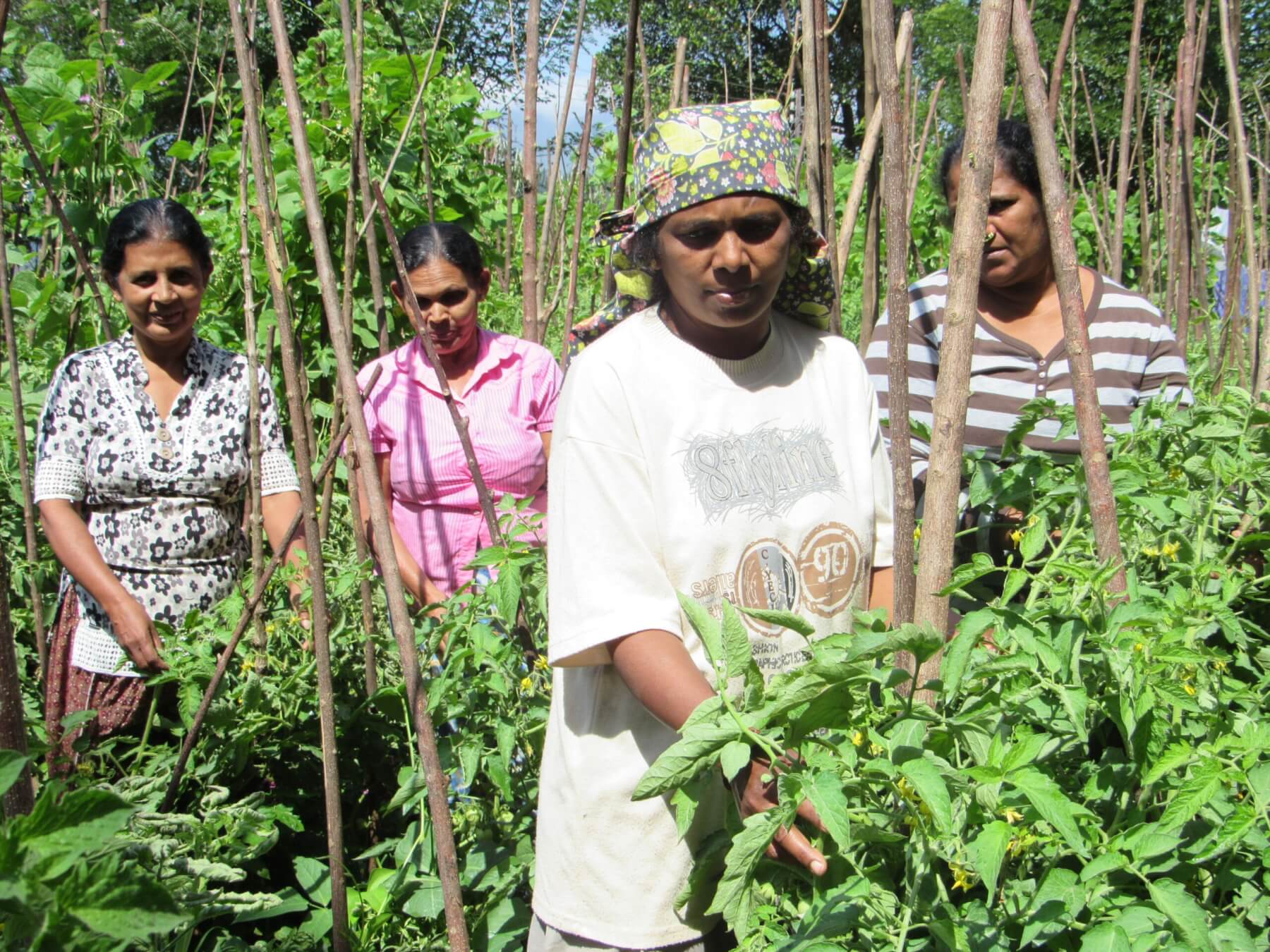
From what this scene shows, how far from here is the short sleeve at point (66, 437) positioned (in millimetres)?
2275

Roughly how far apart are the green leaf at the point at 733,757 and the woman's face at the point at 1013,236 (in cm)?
127

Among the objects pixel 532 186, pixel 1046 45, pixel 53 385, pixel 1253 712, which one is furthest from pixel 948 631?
pixel 1046 45

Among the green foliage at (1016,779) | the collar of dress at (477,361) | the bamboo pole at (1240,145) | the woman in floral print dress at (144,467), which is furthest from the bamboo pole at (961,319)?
the collar of dress at (477,361)

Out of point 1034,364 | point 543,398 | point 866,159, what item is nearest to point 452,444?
point 543,398

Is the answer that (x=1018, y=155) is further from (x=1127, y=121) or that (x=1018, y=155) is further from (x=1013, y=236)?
(x=1127, y=121)

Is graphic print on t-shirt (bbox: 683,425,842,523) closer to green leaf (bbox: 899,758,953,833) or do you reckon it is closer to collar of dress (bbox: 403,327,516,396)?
green leaf (bbox: 899,758,953,833)

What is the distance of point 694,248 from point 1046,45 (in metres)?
14.8

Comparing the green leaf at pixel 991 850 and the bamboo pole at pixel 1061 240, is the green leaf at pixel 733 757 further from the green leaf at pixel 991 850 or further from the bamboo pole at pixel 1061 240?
the bamboo pole at pixel 1061 240

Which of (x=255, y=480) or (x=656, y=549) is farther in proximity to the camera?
(x=255, y=480)

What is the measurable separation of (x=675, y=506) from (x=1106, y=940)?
0.59 metres

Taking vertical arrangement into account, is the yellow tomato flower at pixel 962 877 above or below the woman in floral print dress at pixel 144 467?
below

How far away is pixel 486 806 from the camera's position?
6.36 ft

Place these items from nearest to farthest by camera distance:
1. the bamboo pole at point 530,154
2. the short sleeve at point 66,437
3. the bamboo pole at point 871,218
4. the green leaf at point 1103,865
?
the green leaf at point 1103,865 → the bamboo pole at point 871,218 → the bamboo pole at point 530,154 → the short sleeve at point 66,437

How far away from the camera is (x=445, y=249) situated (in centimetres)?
272
